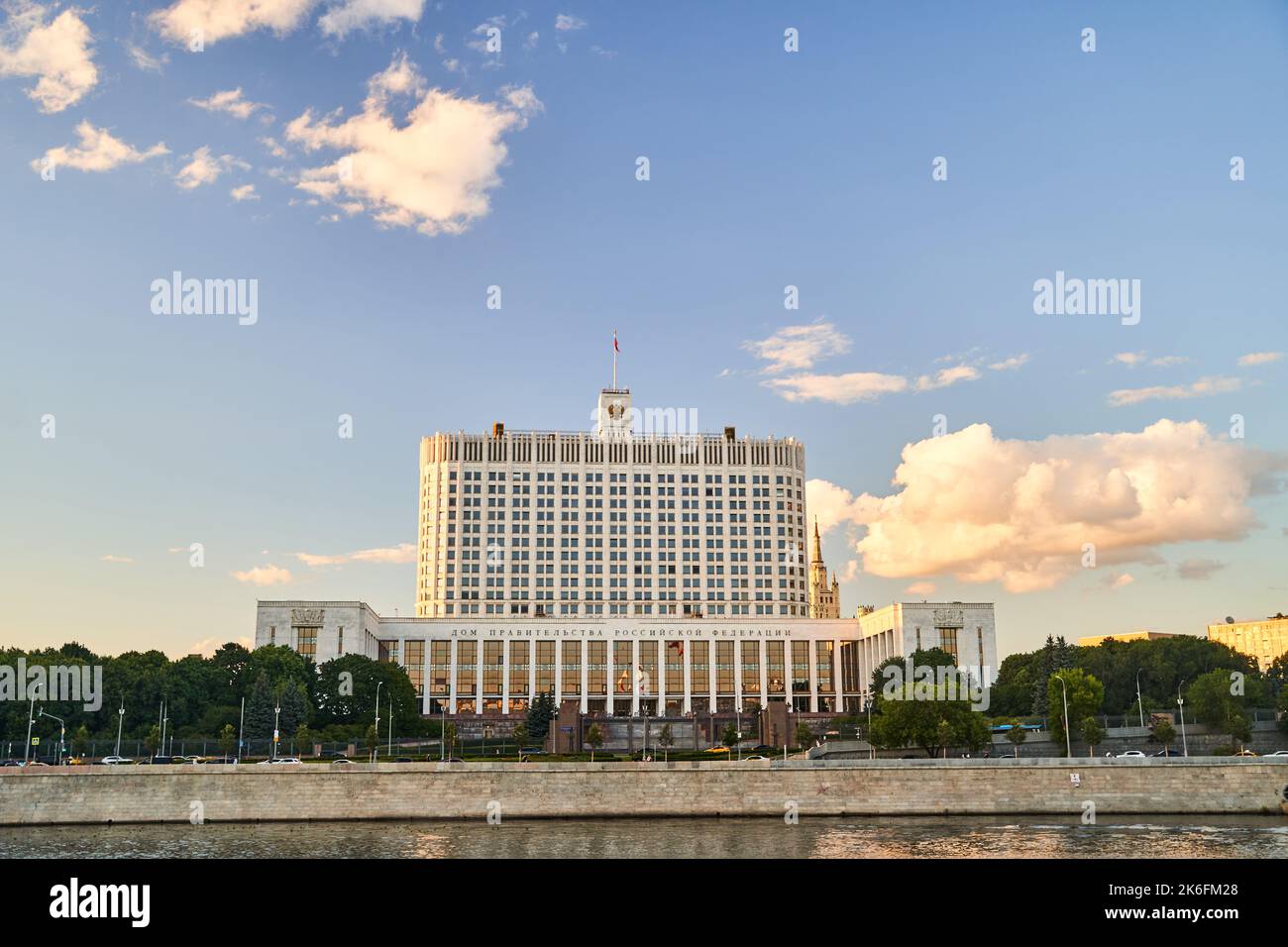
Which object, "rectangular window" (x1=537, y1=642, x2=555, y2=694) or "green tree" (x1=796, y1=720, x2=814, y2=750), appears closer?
"green tree" (x1=796, y1=720, x2=814, y2=750)

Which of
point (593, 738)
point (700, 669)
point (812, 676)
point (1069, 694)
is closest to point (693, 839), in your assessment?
point (593, 738)

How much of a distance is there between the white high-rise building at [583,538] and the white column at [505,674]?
1421 centimetres

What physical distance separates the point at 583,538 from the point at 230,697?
8591 centimetres

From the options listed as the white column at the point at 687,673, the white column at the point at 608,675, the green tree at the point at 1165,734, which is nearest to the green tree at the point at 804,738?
the green tree at the point at 1165,734

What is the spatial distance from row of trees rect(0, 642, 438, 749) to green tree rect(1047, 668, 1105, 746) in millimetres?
67126

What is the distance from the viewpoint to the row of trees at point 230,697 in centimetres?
10831

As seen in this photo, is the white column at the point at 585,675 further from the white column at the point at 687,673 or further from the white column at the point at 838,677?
the white column at the point at 838,677

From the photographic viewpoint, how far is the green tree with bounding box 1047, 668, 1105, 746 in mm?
103312

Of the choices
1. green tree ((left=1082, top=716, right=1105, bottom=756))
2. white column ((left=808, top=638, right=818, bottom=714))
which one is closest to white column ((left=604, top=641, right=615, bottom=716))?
white column ((left=808, top=638, right=818, bottom=714))

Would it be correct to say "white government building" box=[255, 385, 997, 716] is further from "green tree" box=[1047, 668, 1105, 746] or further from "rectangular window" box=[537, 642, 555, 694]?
"green tree" box=[1047, 668, 1105, 746]
